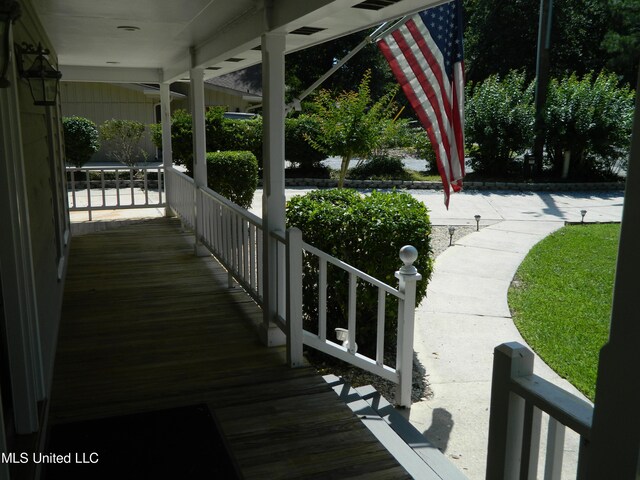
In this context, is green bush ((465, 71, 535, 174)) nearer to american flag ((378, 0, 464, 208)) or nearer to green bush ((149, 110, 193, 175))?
green bush ((149, 110, 193, 175))

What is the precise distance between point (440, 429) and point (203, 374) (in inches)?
65.5

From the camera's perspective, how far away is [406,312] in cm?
423

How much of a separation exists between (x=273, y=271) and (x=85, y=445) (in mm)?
1850

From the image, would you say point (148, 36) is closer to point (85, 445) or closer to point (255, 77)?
point (85, 445)

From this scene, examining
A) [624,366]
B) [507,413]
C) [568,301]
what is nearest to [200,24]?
[507,413]

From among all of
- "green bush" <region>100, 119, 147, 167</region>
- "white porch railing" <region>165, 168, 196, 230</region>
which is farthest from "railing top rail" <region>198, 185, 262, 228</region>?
"green bush" <region>100, 119, 147, 167</region>

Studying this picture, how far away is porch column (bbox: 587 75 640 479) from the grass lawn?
365 centimetres

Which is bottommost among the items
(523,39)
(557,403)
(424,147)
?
(557,403)

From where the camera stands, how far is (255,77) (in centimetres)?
2700

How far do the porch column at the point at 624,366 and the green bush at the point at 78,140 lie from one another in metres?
17.4

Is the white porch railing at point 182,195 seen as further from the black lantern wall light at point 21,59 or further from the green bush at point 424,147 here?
the green bush at point 424,147

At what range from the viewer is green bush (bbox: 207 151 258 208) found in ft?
36.5

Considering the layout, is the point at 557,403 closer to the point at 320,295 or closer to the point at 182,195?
the point at 320,295

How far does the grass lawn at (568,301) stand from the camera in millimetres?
5387
